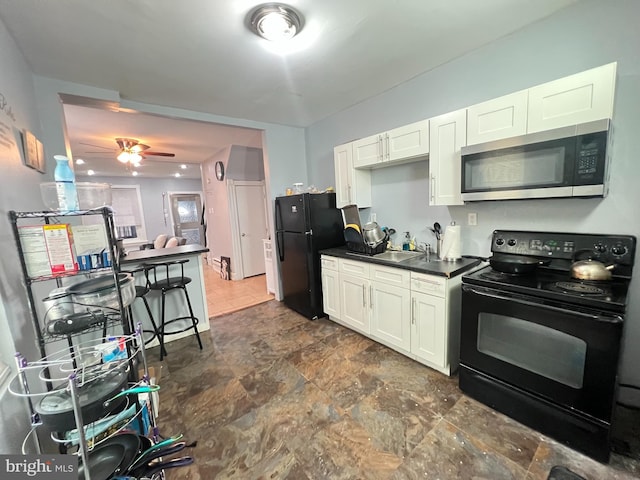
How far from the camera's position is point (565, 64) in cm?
175

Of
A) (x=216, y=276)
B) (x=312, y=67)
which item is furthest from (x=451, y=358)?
(x=216, y=276)

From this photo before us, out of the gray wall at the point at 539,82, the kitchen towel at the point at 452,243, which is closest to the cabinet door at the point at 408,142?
the gray wall at the point at 539,82

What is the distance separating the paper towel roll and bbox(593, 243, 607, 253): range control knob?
31.9 inches

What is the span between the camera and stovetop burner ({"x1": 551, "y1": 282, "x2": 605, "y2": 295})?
1.41 m

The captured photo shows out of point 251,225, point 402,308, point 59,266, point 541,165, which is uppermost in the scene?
point 541,165

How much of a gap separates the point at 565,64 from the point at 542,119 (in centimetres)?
47

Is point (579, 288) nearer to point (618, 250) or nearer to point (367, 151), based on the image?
point (618, 250)

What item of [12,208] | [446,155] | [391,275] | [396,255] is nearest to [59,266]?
Answer: [12,208]

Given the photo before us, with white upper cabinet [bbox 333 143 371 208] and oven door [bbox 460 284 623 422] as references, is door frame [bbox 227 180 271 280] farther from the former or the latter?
oven door [bbox 460 284 623 422]

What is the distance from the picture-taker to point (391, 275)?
2352 millimetres

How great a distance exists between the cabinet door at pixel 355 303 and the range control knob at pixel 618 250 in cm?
169

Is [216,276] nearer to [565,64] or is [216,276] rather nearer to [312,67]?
[312,67]

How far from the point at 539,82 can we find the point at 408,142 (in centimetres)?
95

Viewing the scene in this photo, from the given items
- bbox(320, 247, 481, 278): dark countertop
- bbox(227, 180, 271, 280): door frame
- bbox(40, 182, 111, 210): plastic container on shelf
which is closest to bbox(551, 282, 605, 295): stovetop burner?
bbox(320, 247, 481, 278): dark countertop
